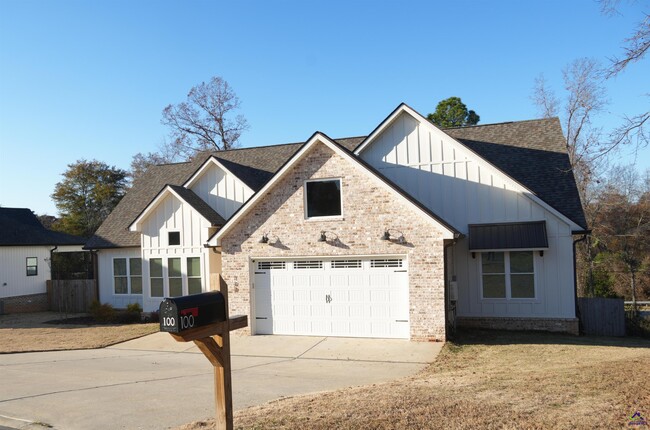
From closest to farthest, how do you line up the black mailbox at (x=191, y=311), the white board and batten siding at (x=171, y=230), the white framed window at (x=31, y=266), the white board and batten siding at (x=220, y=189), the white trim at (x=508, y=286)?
the black mailbox at (x=191, y=311) < the white trim at (x=508, y=286) < the white board and batten siding at (x=171, y=230) < the white board and batten siding at (x=220, y=189) < the white framed window at (x=31, y=266)

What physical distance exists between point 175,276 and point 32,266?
11.9 meters

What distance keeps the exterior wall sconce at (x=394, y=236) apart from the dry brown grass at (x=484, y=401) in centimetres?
428

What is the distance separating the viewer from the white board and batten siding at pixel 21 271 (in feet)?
87.0

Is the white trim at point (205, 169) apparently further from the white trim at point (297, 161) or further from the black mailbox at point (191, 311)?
the black mailbox at point (191, 311)

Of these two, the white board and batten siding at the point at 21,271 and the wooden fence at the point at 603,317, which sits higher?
the white board and batten siding at the point at 21,271

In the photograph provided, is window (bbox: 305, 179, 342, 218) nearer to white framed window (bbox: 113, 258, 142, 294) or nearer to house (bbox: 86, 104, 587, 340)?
house (bbox: 86, 104, 587, 340)

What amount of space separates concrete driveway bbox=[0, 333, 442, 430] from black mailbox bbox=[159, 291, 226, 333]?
288 centimetres

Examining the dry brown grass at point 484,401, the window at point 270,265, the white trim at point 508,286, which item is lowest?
the dry brown grass at point 484,401

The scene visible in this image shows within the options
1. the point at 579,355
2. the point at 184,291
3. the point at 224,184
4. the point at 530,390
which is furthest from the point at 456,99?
the point at 530,390

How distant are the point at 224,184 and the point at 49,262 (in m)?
13.5

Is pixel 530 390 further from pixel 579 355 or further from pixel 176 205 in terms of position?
pixel 176 205

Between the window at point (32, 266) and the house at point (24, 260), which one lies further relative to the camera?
the window at point (32, 266)

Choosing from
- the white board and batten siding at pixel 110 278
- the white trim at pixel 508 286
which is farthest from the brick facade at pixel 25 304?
the white trim at pixel 508 286

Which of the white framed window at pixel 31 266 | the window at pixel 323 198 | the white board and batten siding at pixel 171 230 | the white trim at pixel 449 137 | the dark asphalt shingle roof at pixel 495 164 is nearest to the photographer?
the window at pixel 323 198
